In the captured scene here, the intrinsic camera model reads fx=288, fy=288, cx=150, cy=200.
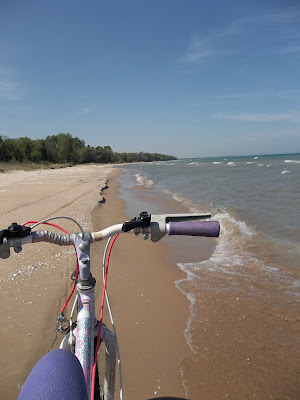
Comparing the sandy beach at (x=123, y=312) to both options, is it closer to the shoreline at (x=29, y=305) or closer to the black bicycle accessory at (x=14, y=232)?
the shoreline at (x=29, y=305)

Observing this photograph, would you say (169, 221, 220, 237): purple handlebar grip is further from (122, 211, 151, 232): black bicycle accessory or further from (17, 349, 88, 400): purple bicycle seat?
(17, 349, 88, 400): purple bicycle seat

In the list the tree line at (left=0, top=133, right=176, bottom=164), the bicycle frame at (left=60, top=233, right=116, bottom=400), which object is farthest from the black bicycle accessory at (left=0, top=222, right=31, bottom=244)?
the tree line at (left=0, top=133, right=176, bottom=164)

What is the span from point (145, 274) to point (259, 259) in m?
2.40

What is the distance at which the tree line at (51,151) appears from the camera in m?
50.1

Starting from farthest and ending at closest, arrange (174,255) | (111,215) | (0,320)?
(111,215) → (174,255) → (0,320)

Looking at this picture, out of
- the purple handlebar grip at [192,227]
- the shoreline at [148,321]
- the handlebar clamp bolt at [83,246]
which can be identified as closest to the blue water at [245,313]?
the shoreline at [148,321]

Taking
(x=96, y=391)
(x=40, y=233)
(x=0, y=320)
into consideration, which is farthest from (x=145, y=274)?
(x=40, y=233)

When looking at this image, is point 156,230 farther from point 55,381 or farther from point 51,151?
point 51,151

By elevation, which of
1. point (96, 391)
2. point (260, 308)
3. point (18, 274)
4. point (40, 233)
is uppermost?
point (40, 233)

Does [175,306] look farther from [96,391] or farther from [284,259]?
[284,259]

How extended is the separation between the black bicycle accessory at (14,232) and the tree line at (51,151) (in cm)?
5060

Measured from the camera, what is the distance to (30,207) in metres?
9.66

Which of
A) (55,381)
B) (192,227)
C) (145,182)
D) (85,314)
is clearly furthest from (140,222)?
(145,182)

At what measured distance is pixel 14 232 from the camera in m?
1.47
